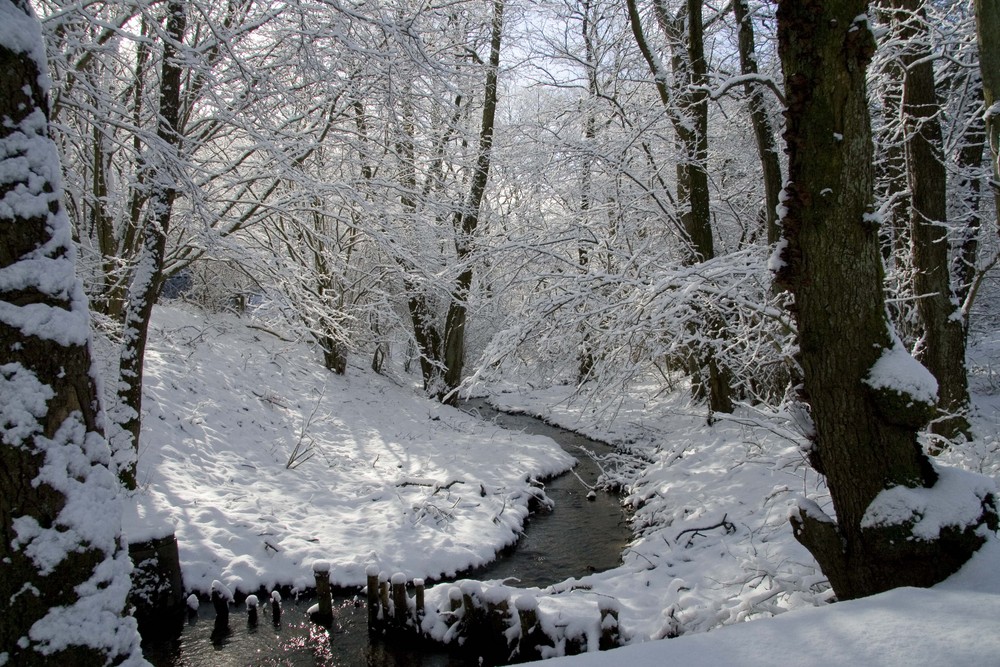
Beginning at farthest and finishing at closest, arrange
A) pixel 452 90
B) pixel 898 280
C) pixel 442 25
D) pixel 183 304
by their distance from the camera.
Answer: pixel 183 304 < pixel 442 25 < pixel 898 280 < pixel 452 90

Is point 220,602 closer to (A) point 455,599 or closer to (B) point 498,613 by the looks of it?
(A) point 455,599

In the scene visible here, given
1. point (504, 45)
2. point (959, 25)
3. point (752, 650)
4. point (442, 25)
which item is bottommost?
point (752, 650)

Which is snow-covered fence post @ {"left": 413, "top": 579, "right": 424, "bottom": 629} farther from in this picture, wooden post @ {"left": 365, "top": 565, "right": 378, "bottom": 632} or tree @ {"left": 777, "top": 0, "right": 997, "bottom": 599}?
tree @ {"left": 777, "top": 0, "right": 997, "bottom": 599}

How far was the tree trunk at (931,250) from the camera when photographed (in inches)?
253

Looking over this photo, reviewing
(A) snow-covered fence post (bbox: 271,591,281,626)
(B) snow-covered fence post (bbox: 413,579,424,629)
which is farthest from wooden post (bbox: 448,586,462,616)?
(A) snow-covered fence post (bbox: 271,591,281,626)

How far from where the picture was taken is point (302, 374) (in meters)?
14.1

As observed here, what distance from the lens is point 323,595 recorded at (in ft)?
18.6

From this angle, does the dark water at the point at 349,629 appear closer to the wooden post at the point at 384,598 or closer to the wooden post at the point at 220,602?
the wooden post at the point at 220,602

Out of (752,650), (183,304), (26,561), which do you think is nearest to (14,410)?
(26,561)

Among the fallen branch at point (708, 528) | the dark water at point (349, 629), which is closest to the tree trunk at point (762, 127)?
the fallen branch at point (708, 528)

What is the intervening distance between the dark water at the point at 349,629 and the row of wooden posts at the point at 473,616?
0.17 meters

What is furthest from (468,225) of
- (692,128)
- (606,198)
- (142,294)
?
(142,294)

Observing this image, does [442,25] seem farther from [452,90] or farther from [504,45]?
[504,45]

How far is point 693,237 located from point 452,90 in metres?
4.68
